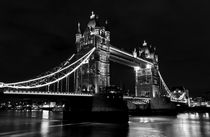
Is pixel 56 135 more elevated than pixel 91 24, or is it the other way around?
pixel 91 24

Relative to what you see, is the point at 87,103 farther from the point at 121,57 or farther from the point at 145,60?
the point at 145,60

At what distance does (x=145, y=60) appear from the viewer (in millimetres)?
89625

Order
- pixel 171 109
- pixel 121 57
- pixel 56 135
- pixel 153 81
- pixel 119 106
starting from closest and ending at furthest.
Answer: pixel 56 135 → pixel 119 106 → pixel 171 109 → pixel 121 57 → pixel 153 81

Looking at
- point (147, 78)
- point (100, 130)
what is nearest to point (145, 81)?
point (147, 78)

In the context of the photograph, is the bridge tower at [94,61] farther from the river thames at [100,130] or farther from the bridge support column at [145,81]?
the bridge support column at [145,81]

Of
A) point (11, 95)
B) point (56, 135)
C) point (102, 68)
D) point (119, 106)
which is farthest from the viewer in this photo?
point (102, 68)

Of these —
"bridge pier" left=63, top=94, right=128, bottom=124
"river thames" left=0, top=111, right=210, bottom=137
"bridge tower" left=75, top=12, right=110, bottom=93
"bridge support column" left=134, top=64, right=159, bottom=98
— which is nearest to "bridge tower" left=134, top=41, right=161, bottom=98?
"bridge support column" left=134, top=64, right=159, bottom=98

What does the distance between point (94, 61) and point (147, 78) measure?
36.3 metres

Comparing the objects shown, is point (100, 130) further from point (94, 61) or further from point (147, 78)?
point (147, 78)

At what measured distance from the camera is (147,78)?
87.9 meters

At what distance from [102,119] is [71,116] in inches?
221

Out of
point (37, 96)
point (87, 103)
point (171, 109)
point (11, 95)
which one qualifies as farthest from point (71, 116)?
point (171, 109)

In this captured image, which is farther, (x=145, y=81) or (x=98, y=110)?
(x=145, y=81)

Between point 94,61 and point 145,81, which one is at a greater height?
point 94,61
